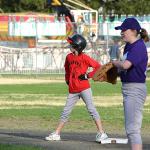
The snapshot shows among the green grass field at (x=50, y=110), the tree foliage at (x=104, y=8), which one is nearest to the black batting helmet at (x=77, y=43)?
the green grass field at (x=50, y=110)

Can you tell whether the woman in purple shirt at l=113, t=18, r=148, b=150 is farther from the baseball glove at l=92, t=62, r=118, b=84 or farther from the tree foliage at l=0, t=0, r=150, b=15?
the tree foliage at l=0, t=0, r=150, b=15

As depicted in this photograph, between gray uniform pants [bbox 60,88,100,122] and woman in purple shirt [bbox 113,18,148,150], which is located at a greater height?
woman in purple shirt [bbox 113,18,148,150]

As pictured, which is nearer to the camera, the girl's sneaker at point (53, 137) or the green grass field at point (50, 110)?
the girl's sneaker at point (53, 137)

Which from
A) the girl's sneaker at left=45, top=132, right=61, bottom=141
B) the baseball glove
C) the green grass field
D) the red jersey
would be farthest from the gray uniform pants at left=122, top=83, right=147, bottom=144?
the girl's sneaker at left=45, top=132, right=61, bottom=141

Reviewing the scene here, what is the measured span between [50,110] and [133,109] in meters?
10.9

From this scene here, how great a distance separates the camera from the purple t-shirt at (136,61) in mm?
10680

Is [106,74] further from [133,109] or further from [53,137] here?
[53,137]

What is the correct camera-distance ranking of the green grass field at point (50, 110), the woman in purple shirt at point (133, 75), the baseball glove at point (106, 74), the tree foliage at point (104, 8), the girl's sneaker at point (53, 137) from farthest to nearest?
the tree foliage at point (104, 8) → the green grass field at point (50, 110) → the girl's sneaker at point (53, 137) → the baseball glove at point (106, 74) → the woman in purple shirt at point (133, 75)

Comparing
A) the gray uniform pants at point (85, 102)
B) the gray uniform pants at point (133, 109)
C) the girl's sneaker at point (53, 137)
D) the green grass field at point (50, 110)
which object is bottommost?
the green grass field at point (50, 110)

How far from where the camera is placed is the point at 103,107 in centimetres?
2248

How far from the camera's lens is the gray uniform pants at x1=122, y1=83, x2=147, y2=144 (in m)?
10.7

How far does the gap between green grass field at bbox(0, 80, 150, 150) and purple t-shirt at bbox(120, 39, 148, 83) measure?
241 cm

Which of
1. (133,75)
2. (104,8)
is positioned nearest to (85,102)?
(133,75)

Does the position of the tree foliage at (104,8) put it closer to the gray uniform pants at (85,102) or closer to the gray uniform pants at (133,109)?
the gray uniform pants at (85,102)
